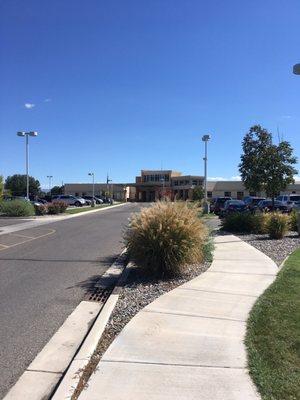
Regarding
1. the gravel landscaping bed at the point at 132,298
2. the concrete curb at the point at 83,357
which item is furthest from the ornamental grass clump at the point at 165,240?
the concrete curb at the point at 83,357

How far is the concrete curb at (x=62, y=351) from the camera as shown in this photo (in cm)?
485

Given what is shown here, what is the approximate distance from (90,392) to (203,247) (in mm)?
Answer: 7243

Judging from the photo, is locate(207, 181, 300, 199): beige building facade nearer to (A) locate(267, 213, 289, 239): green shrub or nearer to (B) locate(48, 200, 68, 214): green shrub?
(B) locate(48, 200, 68, 214): green shrub

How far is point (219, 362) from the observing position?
17.1 ft

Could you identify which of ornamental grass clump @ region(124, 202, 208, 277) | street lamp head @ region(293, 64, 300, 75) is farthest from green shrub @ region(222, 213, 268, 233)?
ornamental grass clump @ region(124, 202, 208, 277)

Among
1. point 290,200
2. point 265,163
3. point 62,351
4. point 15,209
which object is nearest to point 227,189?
point 290,200

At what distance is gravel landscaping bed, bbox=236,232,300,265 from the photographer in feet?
43.5

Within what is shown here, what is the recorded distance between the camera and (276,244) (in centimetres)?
1585

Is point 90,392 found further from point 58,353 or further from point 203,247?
point 203,247

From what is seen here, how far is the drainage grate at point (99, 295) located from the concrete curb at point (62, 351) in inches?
10.9

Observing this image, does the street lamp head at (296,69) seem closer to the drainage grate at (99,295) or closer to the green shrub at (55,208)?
the drainage grate at (99,295)

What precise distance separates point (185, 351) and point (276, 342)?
1069 millimetres

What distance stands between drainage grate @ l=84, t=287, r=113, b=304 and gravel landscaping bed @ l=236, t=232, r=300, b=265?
14.2 feet

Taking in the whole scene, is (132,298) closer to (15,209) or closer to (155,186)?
(15,209)
